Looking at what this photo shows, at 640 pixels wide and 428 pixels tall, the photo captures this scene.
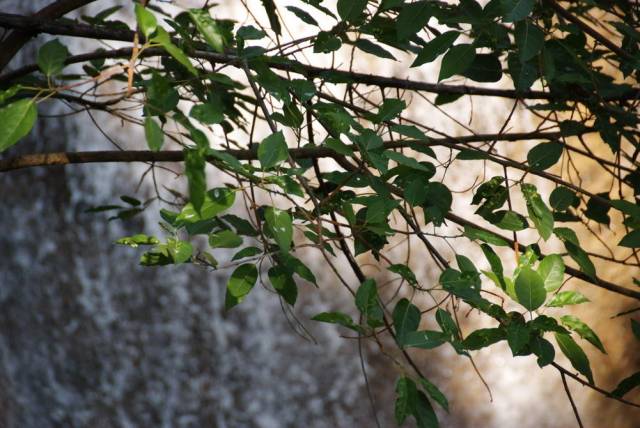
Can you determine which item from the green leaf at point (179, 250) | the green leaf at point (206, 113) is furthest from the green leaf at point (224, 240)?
the green leaf at point (206, 113)

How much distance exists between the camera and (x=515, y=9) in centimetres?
68

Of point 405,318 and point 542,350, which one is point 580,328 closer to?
point 542,350

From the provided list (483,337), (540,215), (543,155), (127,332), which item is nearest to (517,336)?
(483,337)

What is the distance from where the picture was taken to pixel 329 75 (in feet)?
A: 3.04

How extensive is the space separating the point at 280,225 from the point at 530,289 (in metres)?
0.24

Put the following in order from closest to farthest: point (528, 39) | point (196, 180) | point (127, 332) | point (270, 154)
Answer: point (196, 180), point (270, 154), point (528, 39), point (127, 332)

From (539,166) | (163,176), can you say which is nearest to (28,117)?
(539,166)

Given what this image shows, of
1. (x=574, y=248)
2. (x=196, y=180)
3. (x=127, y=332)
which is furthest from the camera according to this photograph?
(x=127, y=332)

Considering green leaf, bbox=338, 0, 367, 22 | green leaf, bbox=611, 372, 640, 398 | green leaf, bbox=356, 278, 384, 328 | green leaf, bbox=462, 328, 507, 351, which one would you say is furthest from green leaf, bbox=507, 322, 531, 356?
green leaf, bbox=338, 0, 367, 22

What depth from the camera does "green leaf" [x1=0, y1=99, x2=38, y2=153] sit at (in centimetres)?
55

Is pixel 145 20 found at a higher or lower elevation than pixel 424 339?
higher

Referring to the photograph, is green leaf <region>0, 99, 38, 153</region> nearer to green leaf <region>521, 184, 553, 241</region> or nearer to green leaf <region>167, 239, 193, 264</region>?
green leaf <region>167, 239, 193, 264</region>

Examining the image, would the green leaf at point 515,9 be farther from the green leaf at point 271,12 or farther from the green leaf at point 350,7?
the green leaf at point 271,12

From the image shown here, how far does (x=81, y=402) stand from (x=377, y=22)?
1450mm
